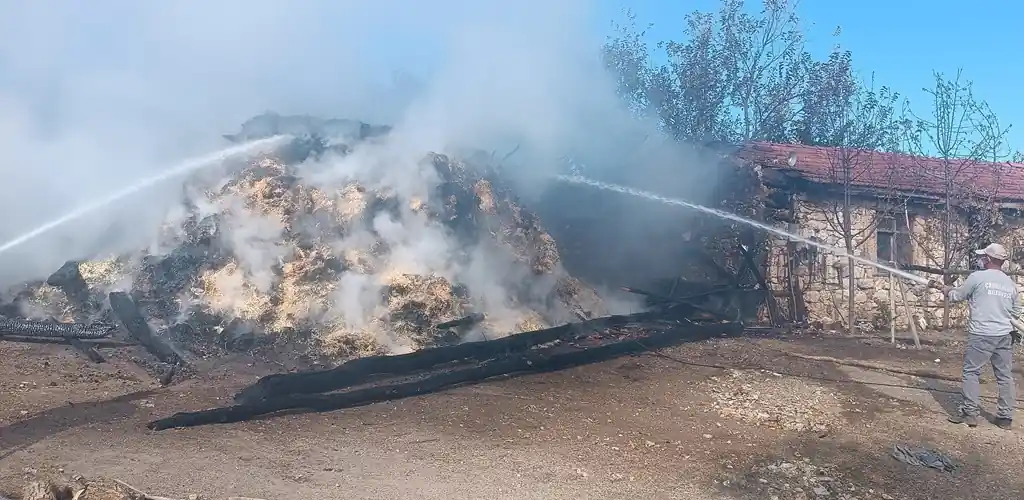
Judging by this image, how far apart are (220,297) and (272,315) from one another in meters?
0.73

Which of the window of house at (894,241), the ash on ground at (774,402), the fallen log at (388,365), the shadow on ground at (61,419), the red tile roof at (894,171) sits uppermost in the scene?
the red tile roof at (894,171)

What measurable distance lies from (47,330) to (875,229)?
1288cm

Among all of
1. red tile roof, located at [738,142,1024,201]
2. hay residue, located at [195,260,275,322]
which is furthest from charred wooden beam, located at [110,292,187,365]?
red tile roof, located at [738,142,1024,201]

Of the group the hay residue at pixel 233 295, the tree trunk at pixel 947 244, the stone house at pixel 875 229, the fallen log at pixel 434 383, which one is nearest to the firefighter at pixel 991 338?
the fallen log at pixel 434 383

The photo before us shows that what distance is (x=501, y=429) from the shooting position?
5.80 m

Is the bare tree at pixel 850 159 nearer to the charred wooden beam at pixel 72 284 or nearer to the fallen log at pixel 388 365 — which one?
A: the fallen log at pixel 388 365

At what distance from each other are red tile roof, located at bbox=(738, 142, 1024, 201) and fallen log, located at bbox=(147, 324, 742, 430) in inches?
223

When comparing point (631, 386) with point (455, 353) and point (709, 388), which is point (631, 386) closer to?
point (709, 388)

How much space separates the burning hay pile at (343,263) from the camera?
837 centimetres

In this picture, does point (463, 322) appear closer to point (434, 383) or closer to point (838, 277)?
point (434, 383)

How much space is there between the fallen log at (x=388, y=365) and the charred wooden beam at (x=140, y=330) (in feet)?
5.27

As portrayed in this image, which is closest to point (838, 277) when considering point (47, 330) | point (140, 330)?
point (140, 330)

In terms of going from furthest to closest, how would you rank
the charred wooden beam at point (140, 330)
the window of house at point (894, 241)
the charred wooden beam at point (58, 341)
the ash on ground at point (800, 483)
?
1. the window of house at point (894, 241)
2. the charred wooden beam at point (58, 341)
3. the charred wooden beam at point (140, 330)
4. the ash on ground at point (800, 483)

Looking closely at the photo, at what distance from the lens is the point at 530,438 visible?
5.60 metres
